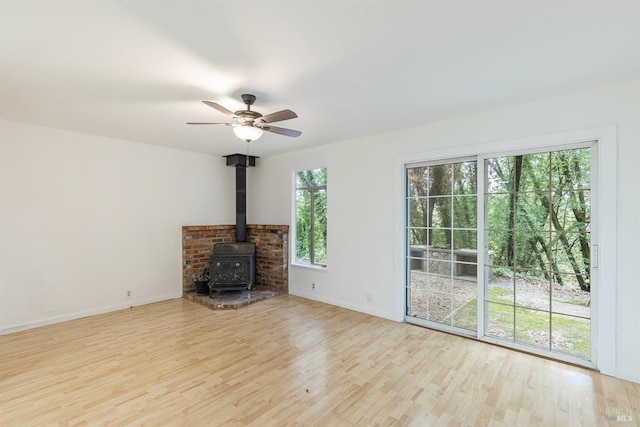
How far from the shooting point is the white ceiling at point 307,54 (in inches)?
63.1

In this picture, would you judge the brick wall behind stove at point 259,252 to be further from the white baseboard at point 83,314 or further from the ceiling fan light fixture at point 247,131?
the ceiling fan light fixture at point 247,131

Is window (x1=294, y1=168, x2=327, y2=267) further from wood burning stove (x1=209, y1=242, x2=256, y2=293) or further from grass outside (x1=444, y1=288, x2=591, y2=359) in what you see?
grass outside (x1=444, y1=288, x2=591, y2=359)

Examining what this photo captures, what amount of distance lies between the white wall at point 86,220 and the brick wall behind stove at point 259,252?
158 millimetres

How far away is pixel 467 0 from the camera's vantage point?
1.52m

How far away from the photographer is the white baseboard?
139 inches

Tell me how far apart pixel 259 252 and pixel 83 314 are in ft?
8.79

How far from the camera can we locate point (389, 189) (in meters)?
3.93

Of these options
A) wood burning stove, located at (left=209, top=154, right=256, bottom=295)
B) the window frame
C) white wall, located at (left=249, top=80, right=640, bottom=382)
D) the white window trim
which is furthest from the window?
the white window trim

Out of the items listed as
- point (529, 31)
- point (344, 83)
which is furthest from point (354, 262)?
point (529, 31)

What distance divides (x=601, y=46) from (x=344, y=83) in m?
1.74

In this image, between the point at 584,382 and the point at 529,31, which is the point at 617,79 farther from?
the point at 584,382

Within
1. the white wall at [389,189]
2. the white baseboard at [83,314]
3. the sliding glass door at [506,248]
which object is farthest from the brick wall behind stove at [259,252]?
the sliding glass door at [506,248]

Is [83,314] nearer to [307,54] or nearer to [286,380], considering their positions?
[286,380]

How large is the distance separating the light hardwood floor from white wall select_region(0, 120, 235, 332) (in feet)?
1.79
